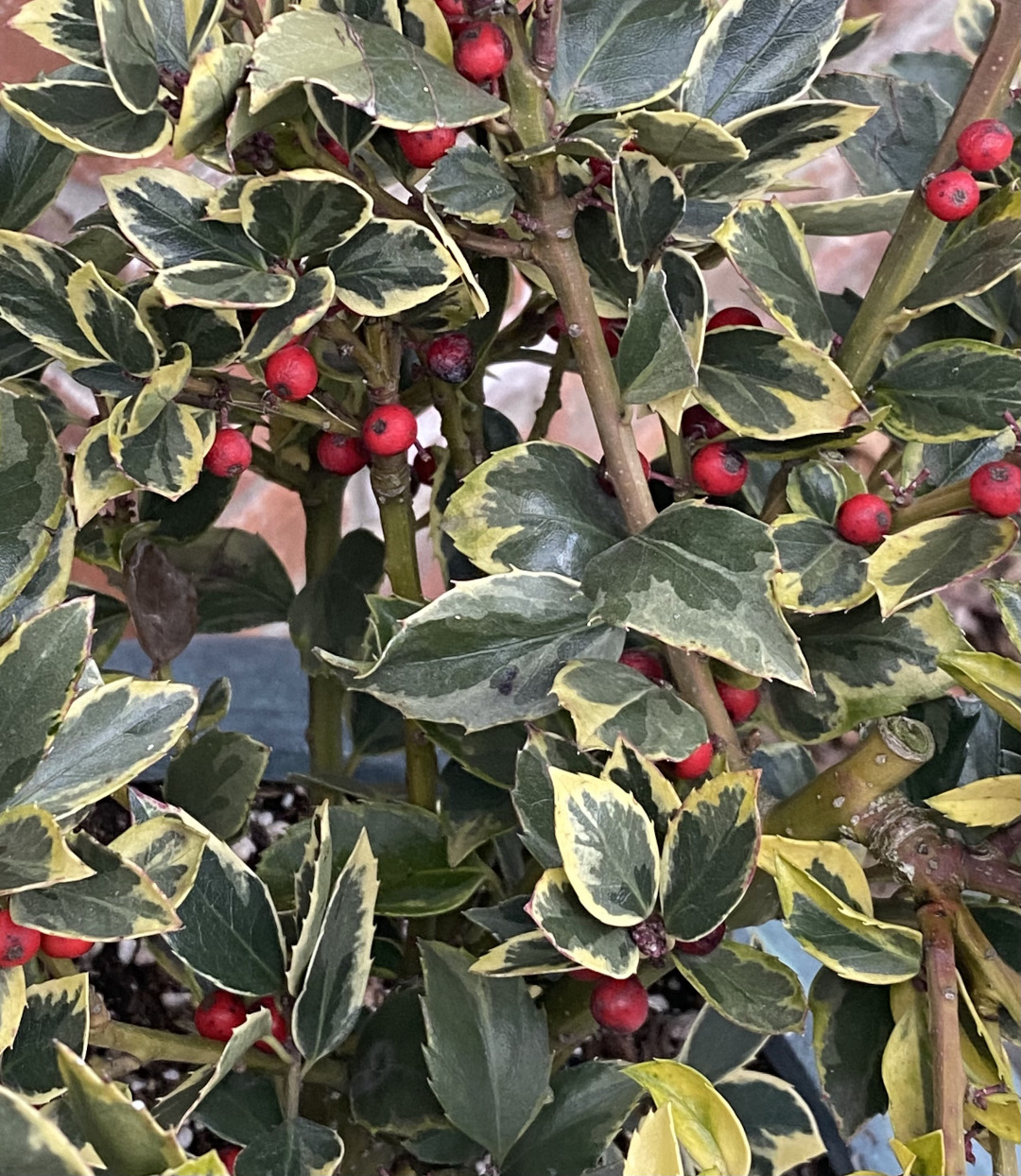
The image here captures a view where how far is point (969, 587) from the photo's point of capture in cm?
134

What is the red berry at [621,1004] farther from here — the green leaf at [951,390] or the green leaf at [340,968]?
the green leaf at [951,390]

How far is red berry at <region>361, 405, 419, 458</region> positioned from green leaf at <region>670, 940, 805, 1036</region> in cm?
22

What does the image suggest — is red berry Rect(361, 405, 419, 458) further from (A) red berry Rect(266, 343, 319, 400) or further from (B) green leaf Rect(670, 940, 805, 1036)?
(B) green leaf Rect(670, 940, 805, 1036)

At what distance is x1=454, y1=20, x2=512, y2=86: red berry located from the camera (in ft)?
1.11

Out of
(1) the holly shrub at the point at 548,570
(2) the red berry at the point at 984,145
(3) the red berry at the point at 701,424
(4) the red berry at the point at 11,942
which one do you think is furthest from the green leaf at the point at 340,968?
(2) the red berry at the point at 984,145

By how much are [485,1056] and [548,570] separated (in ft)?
0.64

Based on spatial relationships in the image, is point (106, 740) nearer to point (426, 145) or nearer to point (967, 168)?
point (426, 145)

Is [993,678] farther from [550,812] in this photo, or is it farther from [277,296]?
[277,296]

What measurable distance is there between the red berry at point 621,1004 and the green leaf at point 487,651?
106 millimetres

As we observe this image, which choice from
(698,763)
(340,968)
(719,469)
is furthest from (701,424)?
(340,968)

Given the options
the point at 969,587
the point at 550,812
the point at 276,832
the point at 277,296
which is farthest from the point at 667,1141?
the point at 969,587

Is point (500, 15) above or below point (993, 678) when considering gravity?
above

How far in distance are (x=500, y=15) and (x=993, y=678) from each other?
0.26 m

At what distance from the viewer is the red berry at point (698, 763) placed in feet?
1.30
